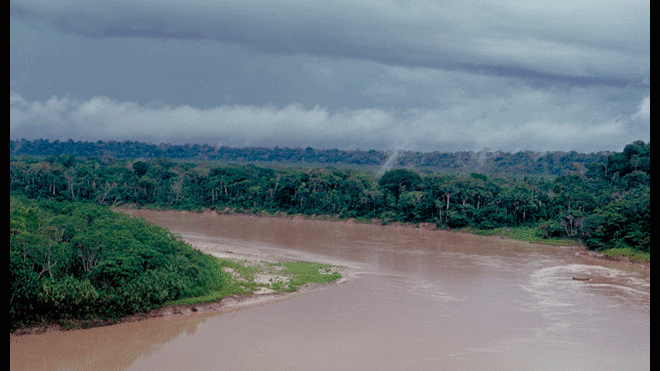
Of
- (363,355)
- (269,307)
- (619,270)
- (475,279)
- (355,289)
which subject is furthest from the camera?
(619,270)

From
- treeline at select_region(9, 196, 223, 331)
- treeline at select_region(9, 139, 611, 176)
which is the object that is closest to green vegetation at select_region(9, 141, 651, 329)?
treeline at select_region(9, 196, 223, 331)

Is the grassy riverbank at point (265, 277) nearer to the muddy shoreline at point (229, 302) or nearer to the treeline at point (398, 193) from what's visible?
the muddy shoreline at point (229, 302)

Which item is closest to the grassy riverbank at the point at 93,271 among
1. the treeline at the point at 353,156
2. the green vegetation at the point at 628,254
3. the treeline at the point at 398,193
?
the green vegetation at the point at 628,254

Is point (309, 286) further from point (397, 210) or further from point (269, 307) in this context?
point (397, 210)

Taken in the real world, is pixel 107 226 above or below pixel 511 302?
above

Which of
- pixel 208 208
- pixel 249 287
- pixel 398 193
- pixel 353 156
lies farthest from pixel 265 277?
pixel 353 156

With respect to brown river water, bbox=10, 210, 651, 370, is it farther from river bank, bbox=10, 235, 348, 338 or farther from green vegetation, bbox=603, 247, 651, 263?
green vegetation, bbox=603, 247, 651, 263

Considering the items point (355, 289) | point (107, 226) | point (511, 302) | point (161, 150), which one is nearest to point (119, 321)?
point (107, 226)
